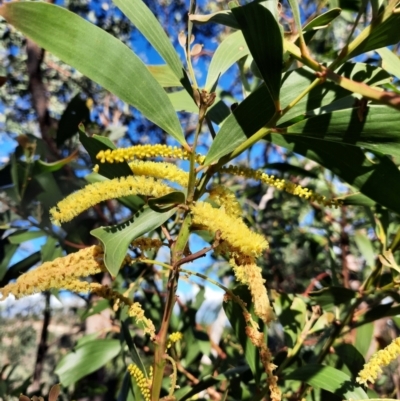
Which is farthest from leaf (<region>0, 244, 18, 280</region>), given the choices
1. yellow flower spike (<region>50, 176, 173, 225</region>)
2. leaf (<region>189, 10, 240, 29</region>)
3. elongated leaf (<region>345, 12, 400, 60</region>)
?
elongated leaf (<region>345, 12, 400, 60</region>)

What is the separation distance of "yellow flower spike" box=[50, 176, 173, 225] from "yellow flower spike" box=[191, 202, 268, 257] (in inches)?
2.8

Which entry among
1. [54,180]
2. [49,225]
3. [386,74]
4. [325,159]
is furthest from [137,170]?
[49,225]

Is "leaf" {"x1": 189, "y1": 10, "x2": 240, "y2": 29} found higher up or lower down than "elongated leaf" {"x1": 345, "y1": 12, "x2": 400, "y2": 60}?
higher up

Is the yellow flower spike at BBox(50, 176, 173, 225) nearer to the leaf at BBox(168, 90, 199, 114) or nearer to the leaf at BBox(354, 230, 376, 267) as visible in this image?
the leaf at BBox(168, 90, 199, 114)

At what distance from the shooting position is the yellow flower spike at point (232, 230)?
0.66 m

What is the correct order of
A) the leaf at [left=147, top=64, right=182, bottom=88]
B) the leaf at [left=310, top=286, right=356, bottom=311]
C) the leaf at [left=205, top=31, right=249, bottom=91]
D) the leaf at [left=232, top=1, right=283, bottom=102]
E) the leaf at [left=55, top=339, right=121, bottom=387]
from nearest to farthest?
the leaf at [left=232, top=1, right=283, bottom=102]
the leaf at [left=205, top=31, right=249, bottom=91]
the leaf at [left=147, top=64, right=182, bottom=88]
the leaf at [left=310, top=286, right=356, bottom=311]
the leaf at [left=55, top=339, right=121, bottom=387]

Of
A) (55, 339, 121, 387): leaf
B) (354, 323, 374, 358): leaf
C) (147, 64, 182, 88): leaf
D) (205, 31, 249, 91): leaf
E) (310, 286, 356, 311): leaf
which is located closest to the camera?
(205, 31, 249, 91): leaf

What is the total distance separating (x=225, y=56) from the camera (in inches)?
35.0

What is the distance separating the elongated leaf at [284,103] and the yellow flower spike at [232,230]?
10cm

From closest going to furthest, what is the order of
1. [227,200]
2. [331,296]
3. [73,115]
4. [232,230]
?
[232,230]
[227,200]
[331,296]
[73,115]

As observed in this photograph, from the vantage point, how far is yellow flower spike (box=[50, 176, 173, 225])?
2.31 ft

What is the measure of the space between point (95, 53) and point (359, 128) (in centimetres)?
41

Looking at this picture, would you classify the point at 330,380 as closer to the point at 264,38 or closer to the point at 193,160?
the point at 193,160

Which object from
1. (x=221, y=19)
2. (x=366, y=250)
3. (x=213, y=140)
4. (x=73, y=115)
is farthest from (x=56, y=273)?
(x=366, y=250)
